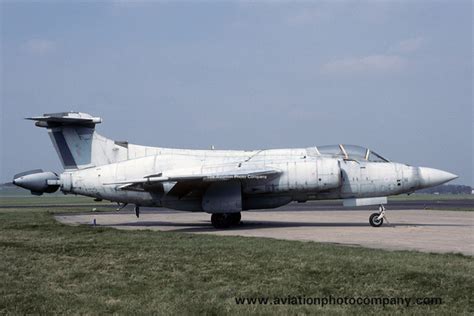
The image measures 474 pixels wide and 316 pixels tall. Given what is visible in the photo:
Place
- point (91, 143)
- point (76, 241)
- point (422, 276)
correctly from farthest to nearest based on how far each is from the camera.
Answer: point (91, 143), point (76, 241), point (422, 276)

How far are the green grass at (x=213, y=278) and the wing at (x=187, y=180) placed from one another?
6.30 meters

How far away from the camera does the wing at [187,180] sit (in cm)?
1841

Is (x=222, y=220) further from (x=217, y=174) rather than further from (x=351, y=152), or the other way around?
(x=351, y=152)

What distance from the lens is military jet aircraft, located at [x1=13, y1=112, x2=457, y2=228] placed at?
62.6 ft

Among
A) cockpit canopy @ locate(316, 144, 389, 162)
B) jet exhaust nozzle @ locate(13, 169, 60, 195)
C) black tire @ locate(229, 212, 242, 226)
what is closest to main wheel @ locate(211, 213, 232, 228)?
black tire @ locate(229, 212, 242, 226)

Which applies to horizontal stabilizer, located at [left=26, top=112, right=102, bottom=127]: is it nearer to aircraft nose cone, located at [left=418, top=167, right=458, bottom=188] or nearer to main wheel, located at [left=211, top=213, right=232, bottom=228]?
main wheel, located at [left=211, top=213, right=232, bottom=228]

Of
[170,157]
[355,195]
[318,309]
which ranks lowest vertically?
[318,309]

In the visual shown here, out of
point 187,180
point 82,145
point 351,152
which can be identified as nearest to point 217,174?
point 187,180

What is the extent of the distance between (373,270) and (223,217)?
1173cm

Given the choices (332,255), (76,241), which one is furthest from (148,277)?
(76,241)

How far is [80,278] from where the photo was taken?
8273 millimetres

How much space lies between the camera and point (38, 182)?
69.6 ft

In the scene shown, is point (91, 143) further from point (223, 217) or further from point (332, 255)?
point (332, 255)

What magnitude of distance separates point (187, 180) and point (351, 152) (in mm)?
6430
